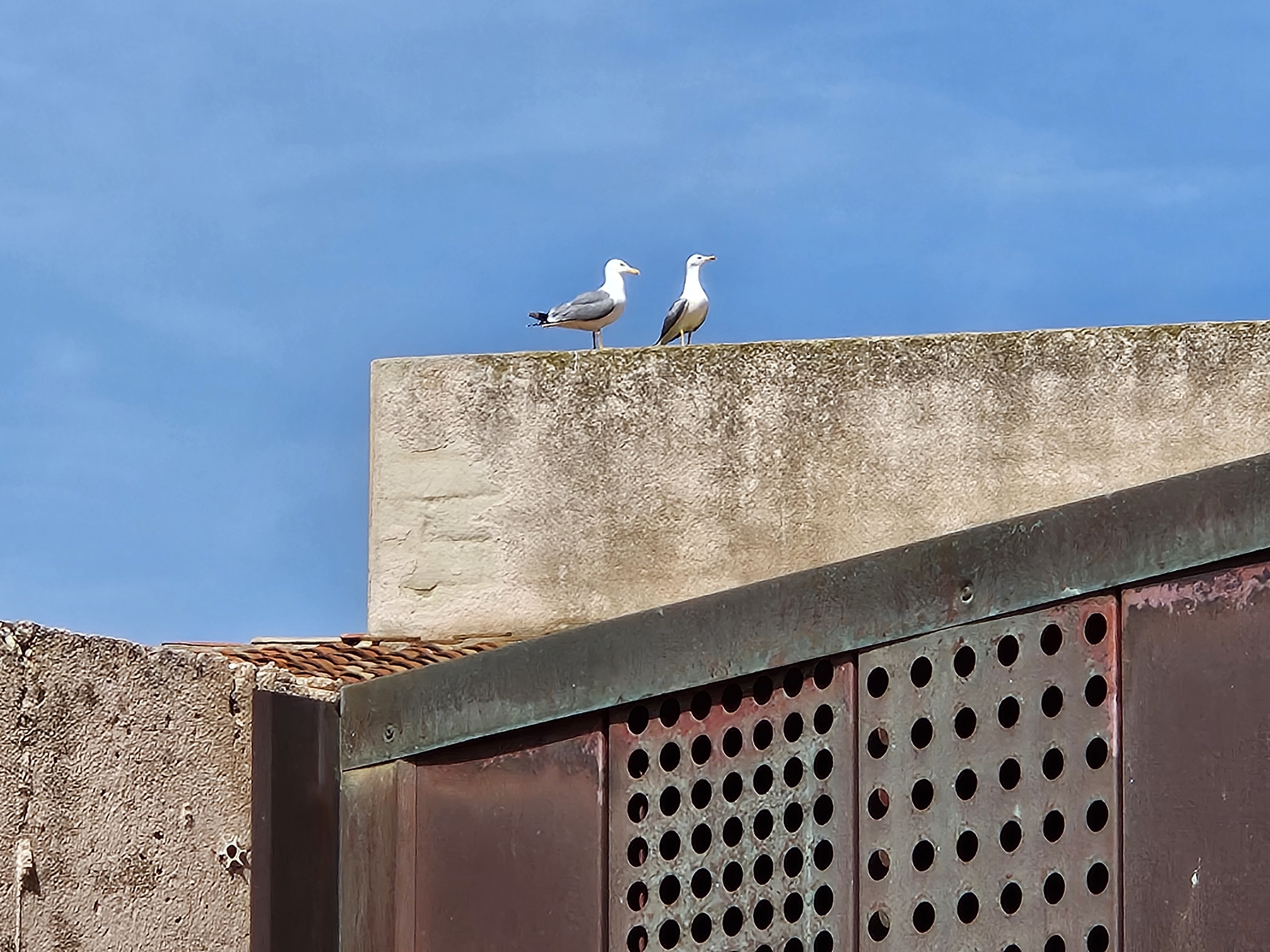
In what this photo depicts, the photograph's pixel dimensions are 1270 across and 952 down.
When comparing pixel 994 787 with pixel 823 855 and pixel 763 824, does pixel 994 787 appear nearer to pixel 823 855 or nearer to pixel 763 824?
pixel 823 855

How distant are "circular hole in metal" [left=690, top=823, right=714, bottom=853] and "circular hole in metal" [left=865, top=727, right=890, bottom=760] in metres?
0.37

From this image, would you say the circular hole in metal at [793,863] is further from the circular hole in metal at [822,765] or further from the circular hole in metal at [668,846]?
the circular hole in metal at [668,846]

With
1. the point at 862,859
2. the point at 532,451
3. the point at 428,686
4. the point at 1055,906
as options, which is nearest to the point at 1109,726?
the point at 1055,906

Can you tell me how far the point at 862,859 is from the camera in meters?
3.31

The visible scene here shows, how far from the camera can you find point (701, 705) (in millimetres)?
3570

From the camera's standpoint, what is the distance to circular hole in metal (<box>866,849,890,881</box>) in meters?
3.29

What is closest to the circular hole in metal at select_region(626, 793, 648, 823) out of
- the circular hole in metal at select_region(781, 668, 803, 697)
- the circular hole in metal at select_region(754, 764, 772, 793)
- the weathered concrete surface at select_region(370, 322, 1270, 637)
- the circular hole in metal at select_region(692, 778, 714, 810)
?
the circular hole in metal at select_region(692, 778, 714, 810)

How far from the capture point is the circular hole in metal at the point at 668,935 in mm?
3586

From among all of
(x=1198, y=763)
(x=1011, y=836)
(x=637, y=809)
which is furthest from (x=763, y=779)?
(x=1198, y=763)

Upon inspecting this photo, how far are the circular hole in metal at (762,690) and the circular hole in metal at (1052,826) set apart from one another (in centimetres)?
57

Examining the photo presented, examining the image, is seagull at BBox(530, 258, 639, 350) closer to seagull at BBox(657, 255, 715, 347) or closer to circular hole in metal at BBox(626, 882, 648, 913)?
seagull at BBox(657, 255, 715, 347)

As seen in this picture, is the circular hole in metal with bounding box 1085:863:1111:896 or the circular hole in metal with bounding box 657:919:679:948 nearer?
the circular hole in metal with bounding box 1085:863:1111:896

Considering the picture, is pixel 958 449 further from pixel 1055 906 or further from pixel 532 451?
pixel 1055 906

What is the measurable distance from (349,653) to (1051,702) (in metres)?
7.48
